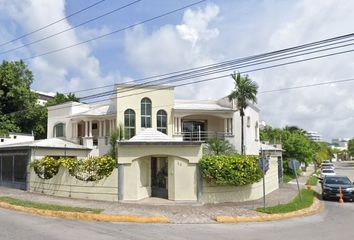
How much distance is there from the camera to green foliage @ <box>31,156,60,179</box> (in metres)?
23.5

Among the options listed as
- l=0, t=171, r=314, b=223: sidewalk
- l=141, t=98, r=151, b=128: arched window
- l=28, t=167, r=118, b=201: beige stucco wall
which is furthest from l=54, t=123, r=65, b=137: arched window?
l=0, t=171, r=314, b=223: sidewalk

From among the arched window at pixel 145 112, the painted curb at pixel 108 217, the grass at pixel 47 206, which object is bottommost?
the painted curb at pixel 108 217

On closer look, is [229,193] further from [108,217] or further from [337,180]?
[337,180]

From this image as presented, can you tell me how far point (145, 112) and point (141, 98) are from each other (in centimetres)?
134

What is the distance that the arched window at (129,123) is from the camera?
37.5 meters

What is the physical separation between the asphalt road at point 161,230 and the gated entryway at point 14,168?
32.8 ft

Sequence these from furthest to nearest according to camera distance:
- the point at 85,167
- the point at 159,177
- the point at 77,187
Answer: the point at 159,177 < the point at 77,187 < the point at 85,167

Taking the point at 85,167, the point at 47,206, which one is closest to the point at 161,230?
the point at 47,206

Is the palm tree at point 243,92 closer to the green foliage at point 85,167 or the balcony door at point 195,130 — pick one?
the balcony door at point 195,130

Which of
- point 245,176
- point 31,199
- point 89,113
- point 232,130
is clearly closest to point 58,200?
point 31,199

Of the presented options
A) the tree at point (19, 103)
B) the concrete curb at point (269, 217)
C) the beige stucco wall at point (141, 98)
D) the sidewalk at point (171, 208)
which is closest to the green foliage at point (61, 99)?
the tree at point (19, 103)

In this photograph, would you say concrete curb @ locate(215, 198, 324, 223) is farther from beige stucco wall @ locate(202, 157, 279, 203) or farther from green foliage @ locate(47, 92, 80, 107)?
green foliage @ locate(47, 92, 80, 107)

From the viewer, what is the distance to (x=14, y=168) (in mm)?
28219

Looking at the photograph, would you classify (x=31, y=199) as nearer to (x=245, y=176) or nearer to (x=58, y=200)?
(x=58, y=200)
